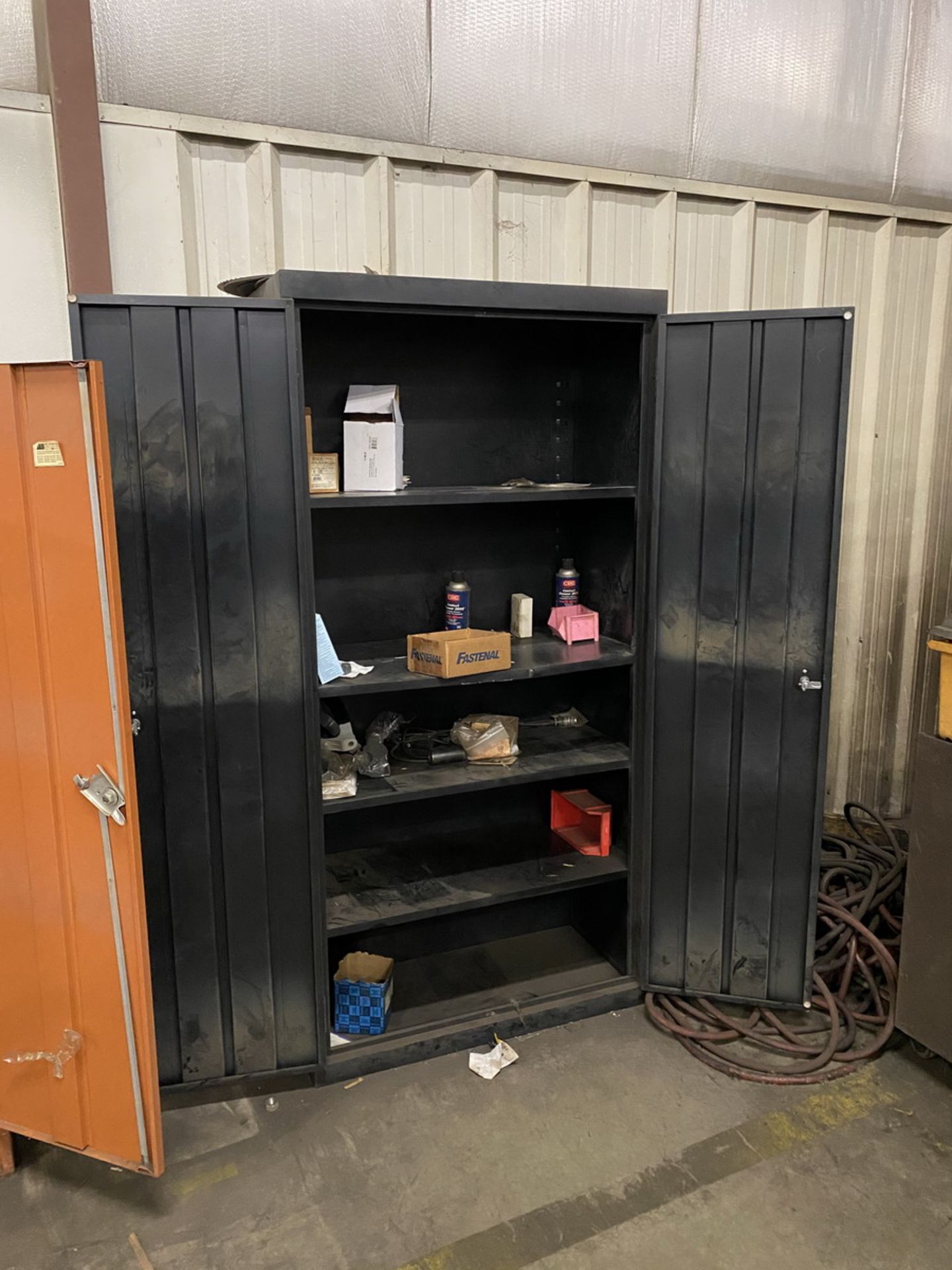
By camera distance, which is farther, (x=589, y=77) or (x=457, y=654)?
(x=589, y=77)

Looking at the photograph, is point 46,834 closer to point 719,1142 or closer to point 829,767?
point 719,1142

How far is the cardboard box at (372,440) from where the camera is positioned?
80.7 inches

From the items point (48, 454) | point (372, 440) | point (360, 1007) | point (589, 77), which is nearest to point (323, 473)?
point (372, 440)

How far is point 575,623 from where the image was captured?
2.35 m

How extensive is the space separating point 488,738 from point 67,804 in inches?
40.6

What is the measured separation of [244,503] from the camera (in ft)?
5.96

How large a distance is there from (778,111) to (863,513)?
135 centimetres

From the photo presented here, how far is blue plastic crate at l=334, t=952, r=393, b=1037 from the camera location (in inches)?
86.0

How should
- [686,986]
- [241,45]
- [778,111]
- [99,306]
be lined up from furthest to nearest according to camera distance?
[778,111] → [686,986] → [241,45] → [99,306]

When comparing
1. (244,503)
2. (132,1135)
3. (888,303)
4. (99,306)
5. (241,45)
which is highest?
(241,45)

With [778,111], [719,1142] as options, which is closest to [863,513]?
[778,111]

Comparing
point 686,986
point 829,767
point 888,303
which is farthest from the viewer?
point 829,767

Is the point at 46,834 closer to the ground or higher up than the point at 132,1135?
higher up

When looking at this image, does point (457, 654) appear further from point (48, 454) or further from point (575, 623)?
point (48, 454)
